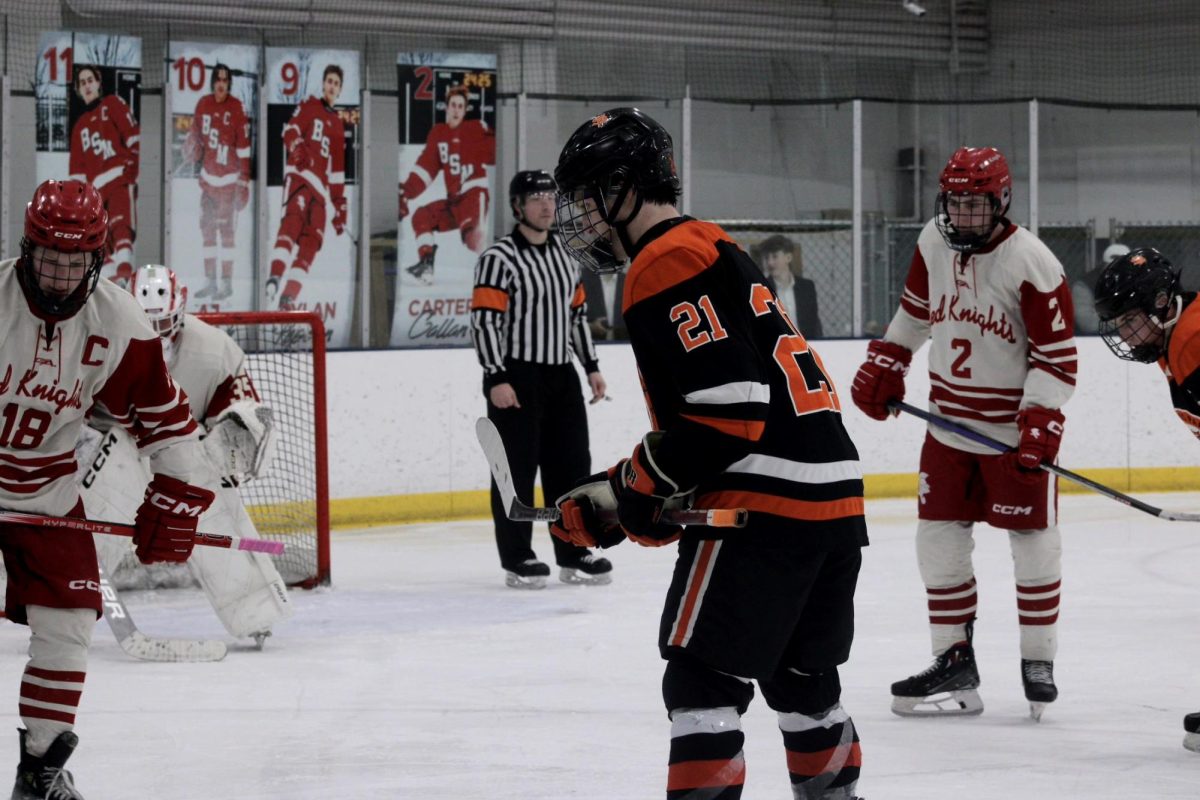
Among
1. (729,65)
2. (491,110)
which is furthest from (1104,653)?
(729,65)

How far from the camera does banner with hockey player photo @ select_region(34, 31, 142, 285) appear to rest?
21.4ft

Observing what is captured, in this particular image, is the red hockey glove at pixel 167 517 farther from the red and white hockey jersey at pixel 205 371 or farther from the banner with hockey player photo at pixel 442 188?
the banner with hockey player photo at pixel 442 188

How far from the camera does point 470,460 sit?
6.47 m

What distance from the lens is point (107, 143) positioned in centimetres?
666

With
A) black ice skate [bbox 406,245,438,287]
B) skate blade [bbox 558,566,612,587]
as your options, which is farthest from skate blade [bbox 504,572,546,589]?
black ice skate [bbox 406,245,438,287]

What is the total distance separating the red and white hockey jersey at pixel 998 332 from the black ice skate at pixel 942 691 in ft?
1.46

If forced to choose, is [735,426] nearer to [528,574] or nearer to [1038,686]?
[1038,686]

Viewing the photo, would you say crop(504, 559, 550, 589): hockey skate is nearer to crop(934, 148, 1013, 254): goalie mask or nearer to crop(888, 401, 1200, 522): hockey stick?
crop(888, 401, 1200, 522): hockey stick

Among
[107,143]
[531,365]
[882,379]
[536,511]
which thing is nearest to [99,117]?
[107,143]

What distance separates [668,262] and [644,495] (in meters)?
0.28

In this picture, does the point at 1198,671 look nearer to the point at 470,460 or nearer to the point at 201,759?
the point at 201,759

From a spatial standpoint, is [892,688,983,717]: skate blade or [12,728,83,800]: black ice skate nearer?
[12,728,83,800]: black ice skate

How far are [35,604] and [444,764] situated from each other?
818mm

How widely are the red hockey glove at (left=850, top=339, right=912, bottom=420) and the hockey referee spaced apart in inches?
62.5
